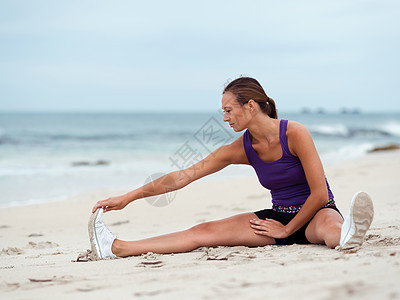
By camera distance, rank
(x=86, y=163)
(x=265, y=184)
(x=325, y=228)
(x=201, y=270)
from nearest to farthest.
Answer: (x=201, y=270), (x=325, y=228), (x=265, y=184), (x=86, y=163)

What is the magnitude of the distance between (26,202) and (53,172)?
410cm

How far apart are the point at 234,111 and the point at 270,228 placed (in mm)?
892

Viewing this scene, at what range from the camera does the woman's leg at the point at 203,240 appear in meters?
3.29

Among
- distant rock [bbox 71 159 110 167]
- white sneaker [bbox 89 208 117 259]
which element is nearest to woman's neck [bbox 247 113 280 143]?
white sneaker [bbox 89 208 117 259]

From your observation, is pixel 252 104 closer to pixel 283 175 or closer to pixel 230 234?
pixel 283 175

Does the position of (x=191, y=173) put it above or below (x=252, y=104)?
below

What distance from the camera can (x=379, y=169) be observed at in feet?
31.2

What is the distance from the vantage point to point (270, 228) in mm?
3268

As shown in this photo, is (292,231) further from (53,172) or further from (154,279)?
(53,172)

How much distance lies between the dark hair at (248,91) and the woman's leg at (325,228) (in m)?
0.85

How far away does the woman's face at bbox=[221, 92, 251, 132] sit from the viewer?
321 cm

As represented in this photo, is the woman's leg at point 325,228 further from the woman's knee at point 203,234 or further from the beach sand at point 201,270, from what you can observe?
the woman's knee at point 203,234

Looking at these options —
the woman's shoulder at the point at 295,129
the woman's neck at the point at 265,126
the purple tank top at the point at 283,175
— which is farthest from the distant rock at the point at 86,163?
the woman's shoulder at the point at 295,129

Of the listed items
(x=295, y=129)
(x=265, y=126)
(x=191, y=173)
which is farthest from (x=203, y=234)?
(x=295, y=129)
